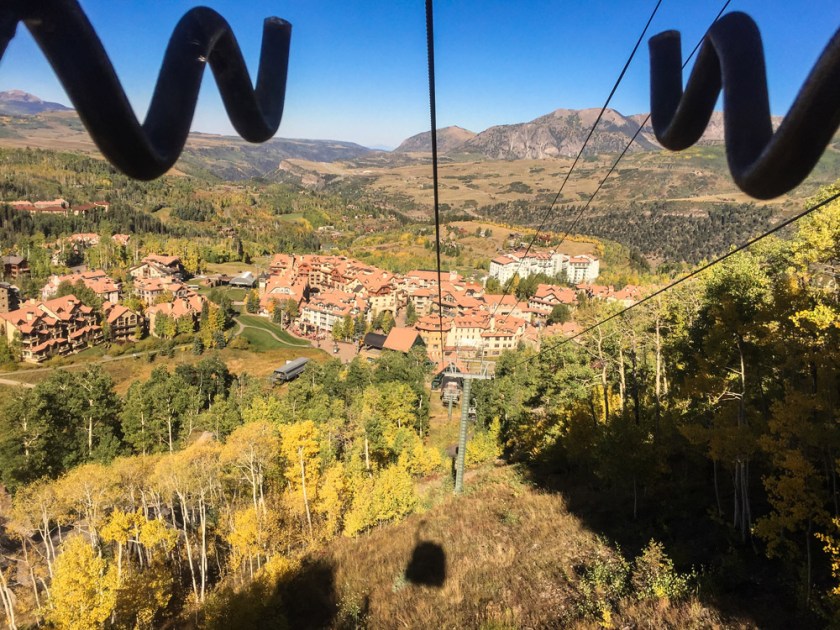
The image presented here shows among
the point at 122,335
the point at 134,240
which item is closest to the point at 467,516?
the point at 122,335

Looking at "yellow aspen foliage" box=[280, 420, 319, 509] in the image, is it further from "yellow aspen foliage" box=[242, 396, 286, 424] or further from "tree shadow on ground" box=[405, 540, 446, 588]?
"tree shadow on ground" box=[405, 540, 446, 588]

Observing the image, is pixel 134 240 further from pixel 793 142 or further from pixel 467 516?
pixel 793 142

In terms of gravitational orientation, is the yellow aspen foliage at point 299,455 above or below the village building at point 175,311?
below

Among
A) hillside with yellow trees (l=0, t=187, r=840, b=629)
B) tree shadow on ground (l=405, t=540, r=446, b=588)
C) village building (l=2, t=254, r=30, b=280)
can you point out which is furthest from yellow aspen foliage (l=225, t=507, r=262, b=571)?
village building (l=2, t=254, r=30, b=280)

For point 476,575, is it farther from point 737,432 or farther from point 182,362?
point 182,362

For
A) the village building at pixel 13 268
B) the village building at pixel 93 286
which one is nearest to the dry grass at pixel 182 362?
the village building at pixel 93 286

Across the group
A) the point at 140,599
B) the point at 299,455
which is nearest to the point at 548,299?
the point at 299,455

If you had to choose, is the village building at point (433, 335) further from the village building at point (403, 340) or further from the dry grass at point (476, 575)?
the dry grass at point (476, 575)
